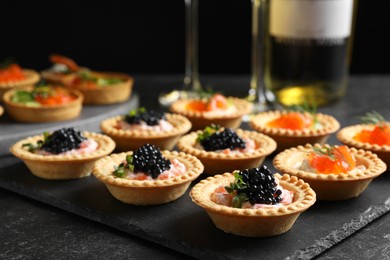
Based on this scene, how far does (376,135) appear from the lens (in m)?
3.33

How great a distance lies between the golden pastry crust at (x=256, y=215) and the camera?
2.47m

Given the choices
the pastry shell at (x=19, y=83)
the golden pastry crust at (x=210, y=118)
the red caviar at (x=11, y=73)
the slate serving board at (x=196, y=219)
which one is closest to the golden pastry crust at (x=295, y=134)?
the golden pastry crust at (x=210, y=118)

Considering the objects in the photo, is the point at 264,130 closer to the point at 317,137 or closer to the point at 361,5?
the point at 317,137

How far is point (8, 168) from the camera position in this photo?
3.28 m

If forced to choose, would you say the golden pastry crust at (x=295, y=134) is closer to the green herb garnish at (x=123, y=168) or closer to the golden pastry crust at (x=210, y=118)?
the golden pastry crust at (x=210, y=118)

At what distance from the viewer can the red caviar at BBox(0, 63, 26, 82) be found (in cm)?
430

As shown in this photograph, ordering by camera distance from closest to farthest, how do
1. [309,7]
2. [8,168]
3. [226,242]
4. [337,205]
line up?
1. [226,242]
2. [337,205]
3. [8,168]
4. [309,7]

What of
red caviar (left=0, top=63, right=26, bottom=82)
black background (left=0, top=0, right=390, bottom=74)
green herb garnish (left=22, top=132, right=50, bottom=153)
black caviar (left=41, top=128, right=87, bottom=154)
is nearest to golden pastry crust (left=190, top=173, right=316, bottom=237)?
black caviar (left=41, top=128, right=87, bottom=154)

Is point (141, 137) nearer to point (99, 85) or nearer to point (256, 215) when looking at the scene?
point (99, 85)

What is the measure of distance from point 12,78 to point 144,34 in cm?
161

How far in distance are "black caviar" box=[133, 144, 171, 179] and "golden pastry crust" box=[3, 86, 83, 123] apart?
984mm

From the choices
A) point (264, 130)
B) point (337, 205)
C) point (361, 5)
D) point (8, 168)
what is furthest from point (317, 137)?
point (361, 5)

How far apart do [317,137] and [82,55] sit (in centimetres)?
284

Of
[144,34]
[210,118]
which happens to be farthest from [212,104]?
[144,34]
